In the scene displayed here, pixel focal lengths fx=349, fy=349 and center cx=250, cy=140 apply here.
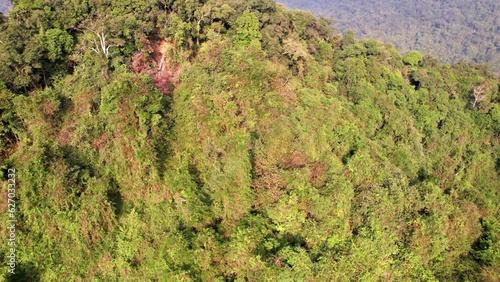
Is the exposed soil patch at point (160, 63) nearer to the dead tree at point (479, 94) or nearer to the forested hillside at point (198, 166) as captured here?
the forested hillside at point (198, 166)

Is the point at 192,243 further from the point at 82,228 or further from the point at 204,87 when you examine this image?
the point at 204,87

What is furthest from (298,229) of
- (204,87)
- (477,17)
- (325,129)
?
(477,17)

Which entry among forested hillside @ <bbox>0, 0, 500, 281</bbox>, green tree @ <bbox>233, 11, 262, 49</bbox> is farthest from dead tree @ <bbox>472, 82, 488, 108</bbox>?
green tree @ <bbox>233, 11, 262, 49</bbox>

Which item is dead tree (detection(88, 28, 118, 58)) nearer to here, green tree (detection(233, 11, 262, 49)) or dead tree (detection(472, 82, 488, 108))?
green tree (detection(233, 11, 262, 49))

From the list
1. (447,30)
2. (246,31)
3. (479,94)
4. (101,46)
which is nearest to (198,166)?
(101,46)

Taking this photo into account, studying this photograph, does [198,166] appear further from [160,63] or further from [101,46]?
[101,46]

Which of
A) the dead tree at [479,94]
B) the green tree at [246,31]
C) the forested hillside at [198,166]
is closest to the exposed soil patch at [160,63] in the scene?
the forested hillside at [198,166]
